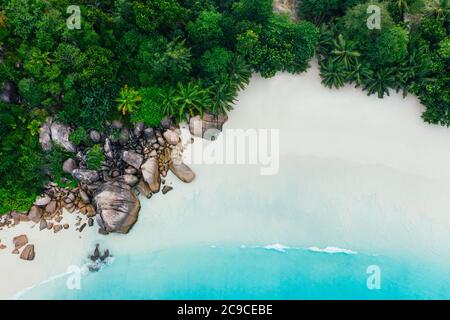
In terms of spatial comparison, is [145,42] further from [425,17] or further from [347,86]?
[425,17]

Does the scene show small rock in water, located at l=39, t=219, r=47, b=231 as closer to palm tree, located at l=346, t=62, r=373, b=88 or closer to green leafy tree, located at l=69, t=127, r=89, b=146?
green leafy tree, located at l=69, t=127, r=89, b=146

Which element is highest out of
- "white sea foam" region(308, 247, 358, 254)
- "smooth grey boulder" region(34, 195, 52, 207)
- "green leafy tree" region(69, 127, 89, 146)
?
"green leafy tree" region(69, 127, 89, 146)

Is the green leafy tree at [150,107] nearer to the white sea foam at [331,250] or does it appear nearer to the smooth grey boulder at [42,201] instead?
the smooth grey boulder at [42,201]

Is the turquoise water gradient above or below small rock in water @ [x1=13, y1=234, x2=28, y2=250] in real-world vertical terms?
below

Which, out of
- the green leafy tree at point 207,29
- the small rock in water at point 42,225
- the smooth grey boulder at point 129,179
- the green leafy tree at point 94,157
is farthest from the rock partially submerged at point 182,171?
the small rock in water at point 42,225

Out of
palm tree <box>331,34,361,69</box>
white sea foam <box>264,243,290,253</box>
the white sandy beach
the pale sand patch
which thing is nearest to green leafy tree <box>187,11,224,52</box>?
the white sandy beach

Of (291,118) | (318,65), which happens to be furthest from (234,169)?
(318,65)

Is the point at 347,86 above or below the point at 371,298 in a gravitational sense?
above
